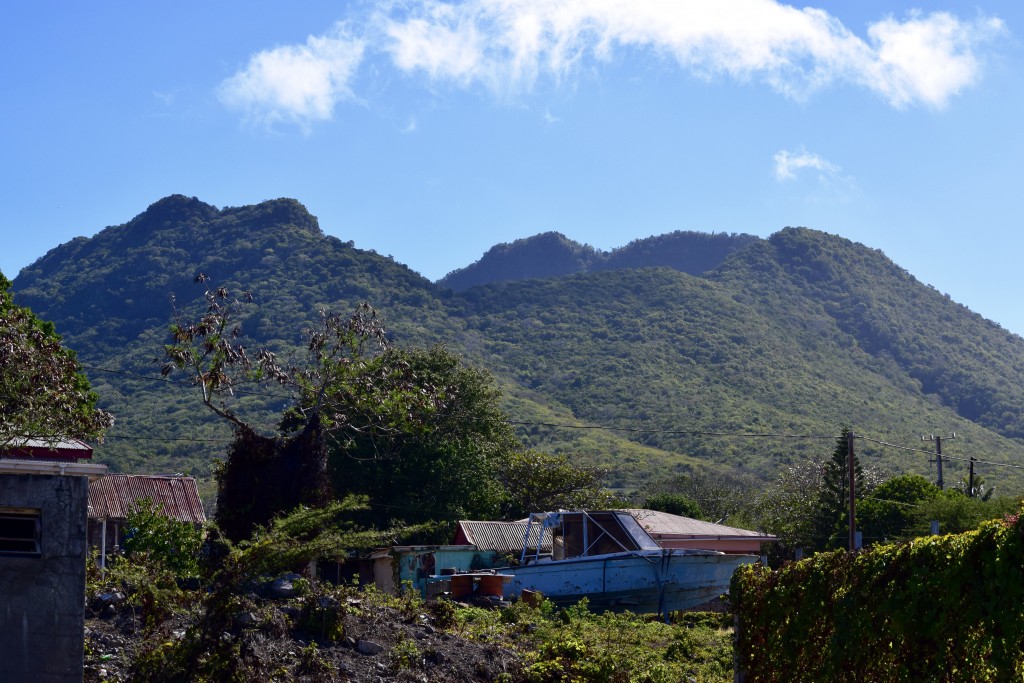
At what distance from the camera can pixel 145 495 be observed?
113 ft

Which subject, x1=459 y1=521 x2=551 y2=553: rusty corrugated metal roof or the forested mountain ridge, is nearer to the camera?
x1=459 y1=521 x2=551 y2=553: rusty corrugated metal roof

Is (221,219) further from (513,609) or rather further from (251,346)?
(513,609)

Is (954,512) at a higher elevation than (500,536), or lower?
higher

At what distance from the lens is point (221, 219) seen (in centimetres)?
11950

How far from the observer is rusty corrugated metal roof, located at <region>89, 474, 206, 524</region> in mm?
32562

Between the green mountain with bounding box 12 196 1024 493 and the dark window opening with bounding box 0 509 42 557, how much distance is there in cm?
5007

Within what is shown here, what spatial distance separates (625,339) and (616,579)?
77.0 meters

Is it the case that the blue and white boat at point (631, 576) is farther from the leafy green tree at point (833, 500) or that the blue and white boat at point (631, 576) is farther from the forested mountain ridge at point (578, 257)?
the forested mountain ridge at point (578, 257)

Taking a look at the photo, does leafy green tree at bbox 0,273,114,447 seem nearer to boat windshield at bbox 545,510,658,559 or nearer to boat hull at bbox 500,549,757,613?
boat hull at bbox 500,549,757,613

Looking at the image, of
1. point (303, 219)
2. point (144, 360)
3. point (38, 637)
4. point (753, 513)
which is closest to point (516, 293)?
point (303, 219)

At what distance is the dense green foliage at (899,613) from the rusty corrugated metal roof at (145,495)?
22.6 metres

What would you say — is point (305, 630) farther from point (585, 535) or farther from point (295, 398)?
point (585, 535)

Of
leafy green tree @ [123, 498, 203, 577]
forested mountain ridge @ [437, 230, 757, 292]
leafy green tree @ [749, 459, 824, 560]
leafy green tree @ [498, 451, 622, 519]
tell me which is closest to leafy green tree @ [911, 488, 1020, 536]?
leafy green tree @ [749, 459, 824, 560]

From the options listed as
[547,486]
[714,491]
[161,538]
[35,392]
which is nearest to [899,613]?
[161,538]
